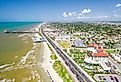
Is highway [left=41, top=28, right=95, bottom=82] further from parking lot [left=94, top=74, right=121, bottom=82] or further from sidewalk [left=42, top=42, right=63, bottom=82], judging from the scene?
sidewalk [left=42, top=42, right=63, bottom=82]

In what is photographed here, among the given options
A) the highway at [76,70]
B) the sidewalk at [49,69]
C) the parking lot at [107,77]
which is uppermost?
the highway at [76,70]

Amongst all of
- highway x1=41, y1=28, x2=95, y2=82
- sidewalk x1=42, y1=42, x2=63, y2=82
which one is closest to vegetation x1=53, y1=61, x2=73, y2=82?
sidewalk x1=42, y1=42, x2=63, y2=82

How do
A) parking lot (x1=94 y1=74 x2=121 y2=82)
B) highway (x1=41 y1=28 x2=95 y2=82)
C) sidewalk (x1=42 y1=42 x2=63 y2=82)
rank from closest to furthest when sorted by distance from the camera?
highway (x1=41 y1=28 x2=95 y2=82) → parking lot (x1=94 y1=74 x2=121 y2=82) → sidewalk (x1=42 y1=42 x2=63 y2=82)

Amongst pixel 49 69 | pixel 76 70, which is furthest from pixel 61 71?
pixel 49 69

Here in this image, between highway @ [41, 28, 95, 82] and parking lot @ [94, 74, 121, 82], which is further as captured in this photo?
parking lot @ [94, 74, 121, 82]

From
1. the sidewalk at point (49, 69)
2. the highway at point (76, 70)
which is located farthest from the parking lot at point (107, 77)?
the sidewalk at point (49, 69)

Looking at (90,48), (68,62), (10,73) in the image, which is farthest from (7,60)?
(90,48)

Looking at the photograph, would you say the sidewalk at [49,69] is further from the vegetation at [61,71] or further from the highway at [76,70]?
the highway at [76,70]

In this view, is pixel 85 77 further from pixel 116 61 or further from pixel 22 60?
pixel 22 60
